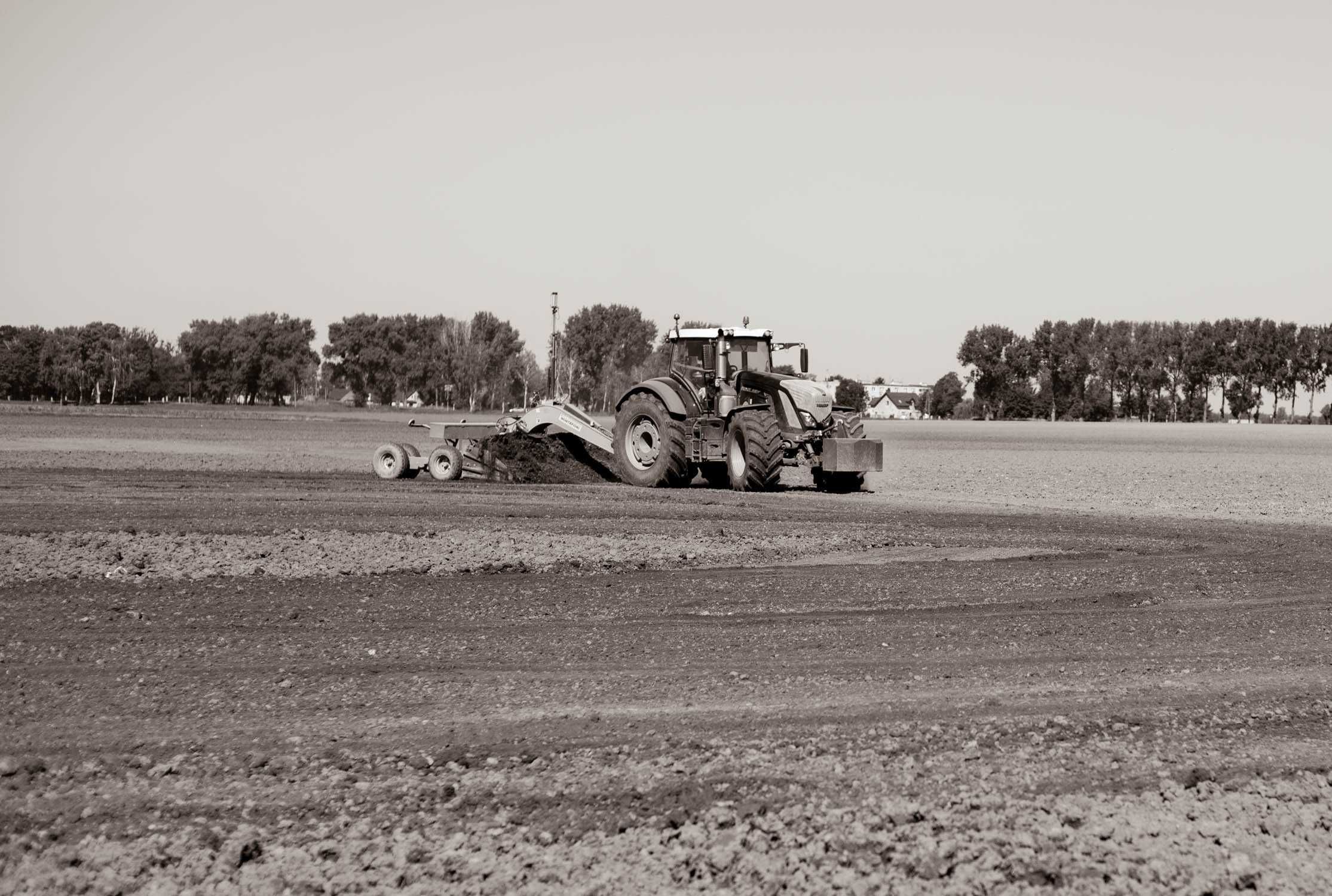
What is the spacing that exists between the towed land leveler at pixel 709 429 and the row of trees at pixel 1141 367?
104 meters

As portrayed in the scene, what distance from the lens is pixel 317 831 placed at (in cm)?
486

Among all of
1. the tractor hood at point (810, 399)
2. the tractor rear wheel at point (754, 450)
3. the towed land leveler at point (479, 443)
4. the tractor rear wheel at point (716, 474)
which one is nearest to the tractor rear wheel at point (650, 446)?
the tractor rear wheel at point (716, 474)

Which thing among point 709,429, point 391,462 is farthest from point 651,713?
point 391,462

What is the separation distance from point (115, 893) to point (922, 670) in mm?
4730

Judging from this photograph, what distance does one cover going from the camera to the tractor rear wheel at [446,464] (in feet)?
73.8

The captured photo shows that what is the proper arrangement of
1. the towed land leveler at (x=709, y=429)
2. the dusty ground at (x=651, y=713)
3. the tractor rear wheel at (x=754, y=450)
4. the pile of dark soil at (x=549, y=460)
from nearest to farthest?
the dusty ground at (x=651, y=713)
the tractor rear wheel at (x=754, y=450)
the towed land leveler at (x=709, y=429)
the pile of dark soil at (x=549, y=460)

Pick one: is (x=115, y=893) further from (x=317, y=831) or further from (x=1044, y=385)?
(x=1044, y=385)

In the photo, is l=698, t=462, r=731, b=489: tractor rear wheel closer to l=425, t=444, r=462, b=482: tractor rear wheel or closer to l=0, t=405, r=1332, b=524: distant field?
l=0, t=405, r=1332, b=524: distant field

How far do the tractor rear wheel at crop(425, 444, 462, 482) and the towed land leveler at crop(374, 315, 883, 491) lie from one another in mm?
17

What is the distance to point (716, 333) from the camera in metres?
20.9

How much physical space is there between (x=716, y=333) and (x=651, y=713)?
14.6m

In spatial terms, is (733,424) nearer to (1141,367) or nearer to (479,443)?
(479,443)

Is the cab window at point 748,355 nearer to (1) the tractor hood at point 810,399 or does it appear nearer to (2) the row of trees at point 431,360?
(1) the tractor hood at point 810,399

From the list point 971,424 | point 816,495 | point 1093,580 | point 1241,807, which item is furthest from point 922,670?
point 971,424
